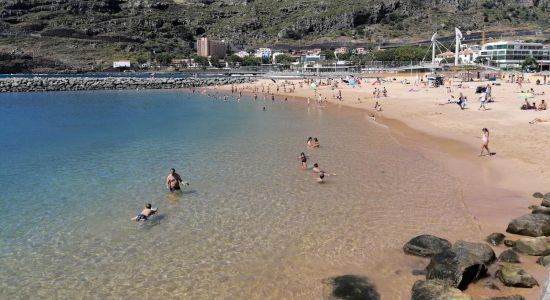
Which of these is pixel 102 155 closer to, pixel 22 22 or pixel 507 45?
pixel 507 45

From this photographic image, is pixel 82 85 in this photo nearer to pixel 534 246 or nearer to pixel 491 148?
pixel 491 148

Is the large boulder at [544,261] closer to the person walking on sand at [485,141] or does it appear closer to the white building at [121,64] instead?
the person walking on sand at [485,141]

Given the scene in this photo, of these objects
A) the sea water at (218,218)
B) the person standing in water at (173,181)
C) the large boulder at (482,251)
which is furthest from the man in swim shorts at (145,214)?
the large boulder at (482,251)

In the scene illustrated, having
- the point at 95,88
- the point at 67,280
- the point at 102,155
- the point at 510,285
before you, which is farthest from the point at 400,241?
the point at 95,88

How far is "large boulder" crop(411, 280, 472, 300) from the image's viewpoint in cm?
783

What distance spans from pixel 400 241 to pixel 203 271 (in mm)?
4819

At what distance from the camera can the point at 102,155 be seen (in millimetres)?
24328

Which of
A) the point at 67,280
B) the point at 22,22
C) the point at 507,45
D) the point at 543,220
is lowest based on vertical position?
the point at 67,280

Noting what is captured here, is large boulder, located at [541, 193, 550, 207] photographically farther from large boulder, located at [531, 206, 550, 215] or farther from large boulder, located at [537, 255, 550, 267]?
large boulder, located at [537, 255, 550, 267]

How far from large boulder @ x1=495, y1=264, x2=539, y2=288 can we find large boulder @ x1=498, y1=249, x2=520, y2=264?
0.67m

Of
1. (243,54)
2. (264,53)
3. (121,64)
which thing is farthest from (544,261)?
(243,54)

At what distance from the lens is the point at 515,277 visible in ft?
28.8

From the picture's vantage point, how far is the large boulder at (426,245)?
10.5 metres

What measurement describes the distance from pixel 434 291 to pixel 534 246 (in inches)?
138
